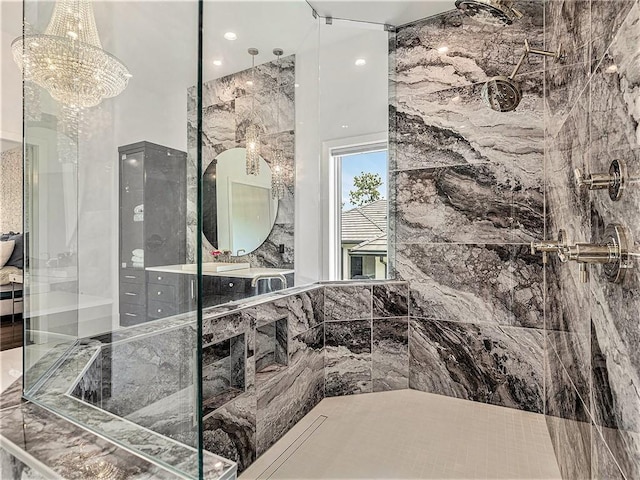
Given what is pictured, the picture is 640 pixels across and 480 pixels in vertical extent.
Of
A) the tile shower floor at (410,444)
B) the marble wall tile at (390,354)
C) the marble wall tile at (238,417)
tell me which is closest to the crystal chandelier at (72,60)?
the marble wall tile at (238,417)

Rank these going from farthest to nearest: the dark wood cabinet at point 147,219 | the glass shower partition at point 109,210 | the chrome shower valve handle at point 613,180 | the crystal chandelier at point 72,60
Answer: the crystal chandelier at point 72,60
the dark wood cabinet at point 147,219
the glass shower partition at point 109,210
the chrome shower valve handle at point 613,180

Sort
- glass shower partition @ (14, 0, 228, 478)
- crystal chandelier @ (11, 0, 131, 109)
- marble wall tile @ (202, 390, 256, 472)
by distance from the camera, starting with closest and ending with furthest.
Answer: glass shower partition @ (14, 0, 228, 478) → crystal chandelier @ (11, 0, 131, 109) → marble wall tile @ (202, 390, 256, 472)

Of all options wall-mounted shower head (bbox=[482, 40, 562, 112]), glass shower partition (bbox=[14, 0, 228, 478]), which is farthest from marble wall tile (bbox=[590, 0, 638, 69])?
glass shower partition (bbox=[14, 0, 228, 478])

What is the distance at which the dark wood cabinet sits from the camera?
1.06 metres

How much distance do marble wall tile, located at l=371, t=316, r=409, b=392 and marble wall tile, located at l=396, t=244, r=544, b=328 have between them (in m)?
0.19

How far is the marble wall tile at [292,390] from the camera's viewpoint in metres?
1.87

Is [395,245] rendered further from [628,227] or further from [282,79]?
[628,227]

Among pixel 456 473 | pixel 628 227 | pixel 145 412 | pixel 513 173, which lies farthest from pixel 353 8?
pixel 456 473

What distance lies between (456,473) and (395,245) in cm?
155

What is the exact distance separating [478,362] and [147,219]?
2.37 metres

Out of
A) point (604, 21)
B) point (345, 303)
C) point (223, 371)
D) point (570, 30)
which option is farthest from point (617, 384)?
point (345, 303)

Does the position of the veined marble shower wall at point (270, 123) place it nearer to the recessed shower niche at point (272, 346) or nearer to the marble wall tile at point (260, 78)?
the marble wall tile at point (260, 78)

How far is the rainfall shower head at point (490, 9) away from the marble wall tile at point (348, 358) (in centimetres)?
200

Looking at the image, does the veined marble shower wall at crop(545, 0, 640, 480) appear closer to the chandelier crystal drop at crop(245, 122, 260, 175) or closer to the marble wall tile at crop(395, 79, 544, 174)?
the marble wall tile at crop(395, 79, 544, 174)
